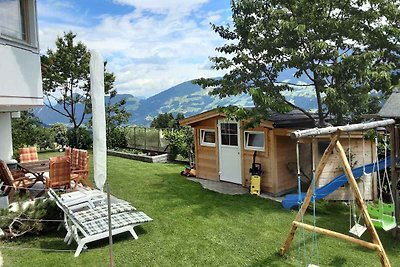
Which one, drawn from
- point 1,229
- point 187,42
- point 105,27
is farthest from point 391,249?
point 187,42

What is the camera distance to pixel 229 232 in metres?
7.55

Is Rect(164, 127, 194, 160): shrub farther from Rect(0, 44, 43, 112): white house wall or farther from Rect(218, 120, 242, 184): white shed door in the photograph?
Rect(0, 44, 43, 112): white house wall

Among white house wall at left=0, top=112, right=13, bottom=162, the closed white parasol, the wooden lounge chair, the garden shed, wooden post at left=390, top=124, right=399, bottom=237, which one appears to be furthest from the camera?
white house wall at left=0, top=112, right=13, bottom=162

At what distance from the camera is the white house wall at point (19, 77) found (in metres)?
5.77

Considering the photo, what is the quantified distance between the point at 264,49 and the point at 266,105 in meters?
2.49

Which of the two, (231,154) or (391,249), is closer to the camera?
(391,249)

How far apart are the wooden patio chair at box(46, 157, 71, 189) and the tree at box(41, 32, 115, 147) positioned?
12.6 metres

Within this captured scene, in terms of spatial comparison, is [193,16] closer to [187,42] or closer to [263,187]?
[187,42]

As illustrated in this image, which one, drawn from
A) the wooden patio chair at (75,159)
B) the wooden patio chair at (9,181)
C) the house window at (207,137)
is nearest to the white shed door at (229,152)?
the house window at (207,137)

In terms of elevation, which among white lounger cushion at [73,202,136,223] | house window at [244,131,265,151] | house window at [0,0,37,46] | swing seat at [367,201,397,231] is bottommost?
swing seat at [367,201,397,231]

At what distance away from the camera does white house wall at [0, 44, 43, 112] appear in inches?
227

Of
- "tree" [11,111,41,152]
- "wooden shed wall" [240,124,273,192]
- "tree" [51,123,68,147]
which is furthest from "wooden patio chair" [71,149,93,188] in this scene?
"tree" [51,123,68,147]

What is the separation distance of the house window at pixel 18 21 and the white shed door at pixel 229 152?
7.24 m

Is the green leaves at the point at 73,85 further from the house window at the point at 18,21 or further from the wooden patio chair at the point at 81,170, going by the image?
the house window at the point at 18,21
